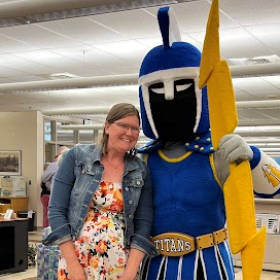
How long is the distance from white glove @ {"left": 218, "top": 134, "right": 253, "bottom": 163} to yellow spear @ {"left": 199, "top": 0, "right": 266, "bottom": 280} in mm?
23

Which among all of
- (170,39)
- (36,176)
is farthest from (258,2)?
(36,176)

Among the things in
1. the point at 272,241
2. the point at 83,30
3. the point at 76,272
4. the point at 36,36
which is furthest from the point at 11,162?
the point at 76,272

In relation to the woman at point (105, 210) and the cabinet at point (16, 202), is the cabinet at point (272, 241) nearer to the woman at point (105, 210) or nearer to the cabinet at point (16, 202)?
the woman at point (105, 210)

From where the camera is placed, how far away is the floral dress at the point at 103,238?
235cm

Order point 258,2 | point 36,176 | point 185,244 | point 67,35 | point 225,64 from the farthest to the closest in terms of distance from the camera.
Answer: point 36,176
point 67,35
point 258,2
point 185,244
point 225,64

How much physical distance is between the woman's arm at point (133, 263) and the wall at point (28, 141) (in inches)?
415

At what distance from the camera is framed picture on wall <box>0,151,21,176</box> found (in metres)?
13.1

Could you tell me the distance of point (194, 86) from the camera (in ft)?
7.87

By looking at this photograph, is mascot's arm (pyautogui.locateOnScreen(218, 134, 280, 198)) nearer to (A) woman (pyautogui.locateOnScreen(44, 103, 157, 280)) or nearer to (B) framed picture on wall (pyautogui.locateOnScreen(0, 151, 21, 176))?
(A) woman (pyautogui.locateOnScreen(44, 103, 157, 280))

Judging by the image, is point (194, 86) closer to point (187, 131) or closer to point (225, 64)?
point (187, 131)

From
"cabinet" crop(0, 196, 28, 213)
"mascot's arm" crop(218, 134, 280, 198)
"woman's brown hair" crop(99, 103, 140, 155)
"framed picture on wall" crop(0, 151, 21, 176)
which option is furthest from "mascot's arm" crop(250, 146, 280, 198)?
"framed picture on wall" crop(0, 151, 21, 176)

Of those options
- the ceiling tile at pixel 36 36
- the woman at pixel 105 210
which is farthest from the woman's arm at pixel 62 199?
the ceiling tile at pixel 36 36

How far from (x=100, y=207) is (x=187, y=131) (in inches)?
19.9

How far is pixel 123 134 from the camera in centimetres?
244
